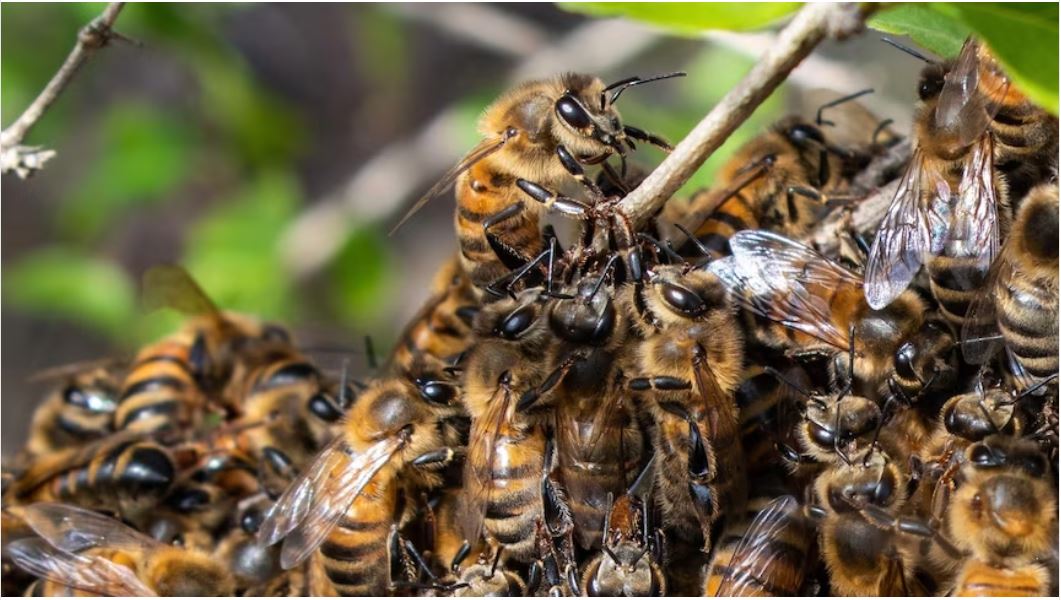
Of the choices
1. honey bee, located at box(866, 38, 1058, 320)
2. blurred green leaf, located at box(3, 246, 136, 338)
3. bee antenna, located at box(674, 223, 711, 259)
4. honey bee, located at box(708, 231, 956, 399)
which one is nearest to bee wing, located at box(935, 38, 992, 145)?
honey bee, located at box(866, 38, 1058, 320)

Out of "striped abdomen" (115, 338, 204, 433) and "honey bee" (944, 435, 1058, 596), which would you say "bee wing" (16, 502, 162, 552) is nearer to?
"striped abdomen" (115, 338, 204, 433)

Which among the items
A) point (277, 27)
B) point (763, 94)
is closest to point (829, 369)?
point (763, 94)

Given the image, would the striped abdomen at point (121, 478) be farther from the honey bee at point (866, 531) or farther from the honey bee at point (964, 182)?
the honey bee at point (964, 182)

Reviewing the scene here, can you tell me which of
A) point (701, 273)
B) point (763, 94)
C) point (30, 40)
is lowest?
point (701, 273)

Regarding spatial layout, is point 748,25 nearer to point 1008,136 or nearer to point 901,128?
point 1008,136

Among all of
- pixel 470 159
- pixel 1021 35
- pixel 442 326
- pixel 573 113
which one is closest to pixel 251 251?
pixel 442 326

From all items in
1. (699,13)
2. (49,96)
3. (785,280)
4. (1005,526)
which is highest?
(49,96)

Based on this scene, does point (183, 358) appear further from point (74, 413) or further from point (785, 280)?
point (785, 280)
